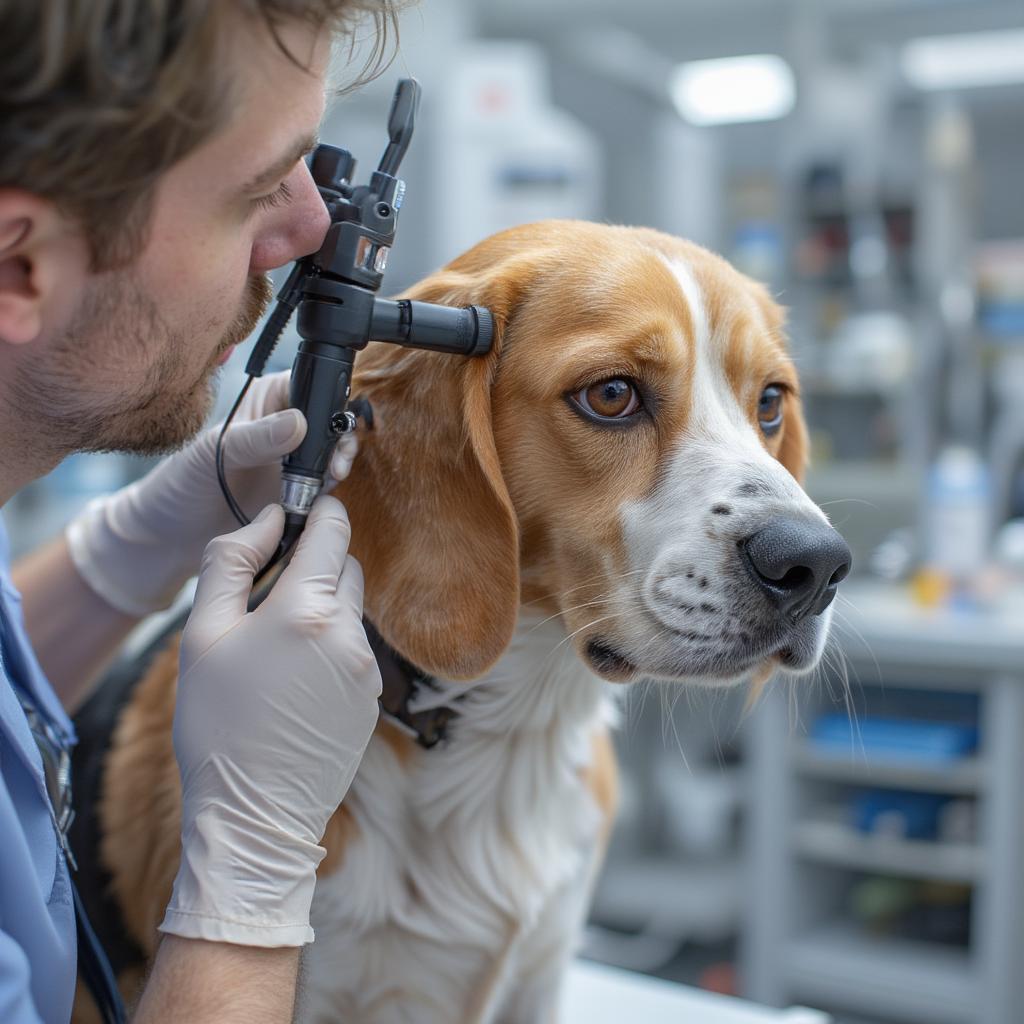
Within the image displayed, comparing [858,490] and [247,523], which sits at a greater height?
[858,490]

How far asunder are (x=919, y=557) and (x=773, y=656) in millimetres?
2077

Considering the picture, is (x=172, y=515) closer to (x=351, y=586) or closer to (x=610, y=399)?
(x=351, y=586)

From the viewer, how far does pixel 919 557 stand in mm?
2885

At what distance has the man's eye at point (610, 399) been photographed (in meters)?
1.02

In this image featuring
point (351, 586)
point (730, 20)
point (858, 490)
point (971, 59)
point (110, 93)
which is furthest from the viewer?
point (730, 20)

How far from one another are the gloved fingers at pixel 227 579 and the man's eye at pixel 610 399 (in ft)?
1.02

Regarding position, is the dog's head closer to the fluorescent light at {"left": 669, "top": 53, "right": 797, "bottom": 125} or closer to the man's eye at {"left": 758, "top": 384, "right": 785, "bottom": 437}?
the man's eye at {"left": 758, "top": 384, "right": 785, "bottom": 437}

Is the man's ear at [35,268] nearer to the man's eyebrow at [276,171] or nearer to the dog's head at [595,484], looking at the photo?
the man's eyebrow at [276,171]

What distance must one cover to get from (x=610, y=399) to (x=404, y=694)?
0.33 metres

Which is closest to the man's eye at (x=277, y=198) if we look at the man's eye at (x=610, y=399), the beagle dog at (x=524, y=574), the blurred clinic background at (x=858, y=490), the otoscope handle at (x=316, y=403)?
the otoscope handle at (x=316, y=403)

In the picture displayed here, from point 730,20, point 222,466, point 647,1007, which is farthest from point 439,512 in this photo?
point 730,20

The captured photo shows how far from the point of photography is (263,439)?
920mm

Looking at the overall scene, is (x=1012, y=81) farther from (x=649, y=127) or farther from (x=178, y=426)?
(x=178, y=426)

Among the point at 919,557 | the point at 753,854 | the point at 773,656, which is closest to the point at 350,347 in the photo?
the point at 773,656
